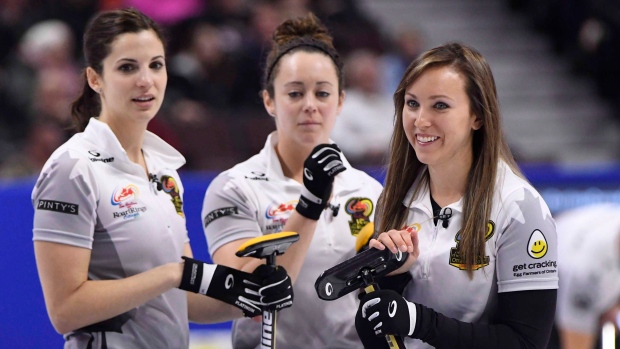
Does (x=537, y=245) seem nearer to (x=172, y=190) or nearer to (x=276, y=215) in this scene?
(x=276, y=215)

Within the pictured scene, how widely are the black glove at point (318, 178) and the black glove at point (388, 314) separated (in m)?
0.58

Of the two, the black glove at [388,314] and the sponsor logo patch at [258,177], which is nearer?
the black glove at [388,314]

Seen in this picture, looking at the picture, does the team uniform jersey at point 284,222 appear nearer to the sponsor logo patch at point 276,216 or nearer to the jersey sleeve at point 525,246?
the sponsor logo patch at point 276,216

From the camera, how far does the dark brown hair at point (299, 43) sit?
3.51 m

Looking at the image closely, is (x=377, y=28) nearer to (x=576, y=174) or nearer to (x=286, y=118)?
(x=576, y=174)

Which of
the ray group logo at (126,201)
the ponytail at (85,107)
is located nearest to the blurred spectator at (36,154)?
the ponytail at (85,107)

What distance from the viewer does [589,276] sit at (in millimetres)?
4867

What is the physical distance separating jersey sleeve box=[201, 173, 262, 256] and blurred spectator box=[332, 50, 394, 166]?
3.57 m

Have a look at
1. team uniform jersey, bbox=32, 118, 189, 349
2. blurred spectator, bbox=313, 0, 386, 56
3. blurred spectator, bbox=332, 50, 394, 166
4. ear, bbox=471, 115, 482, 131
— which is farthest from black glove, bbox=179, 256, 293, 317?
blurred spectator, bbox=313, 0, 386, 56

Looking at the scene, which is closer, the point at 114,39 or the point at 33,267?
the point at 114,39

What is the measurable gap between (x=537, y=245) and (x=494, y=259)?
0.13 metres

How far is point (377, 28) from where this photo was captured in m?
9.41

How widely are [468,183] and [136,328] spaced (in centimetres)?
120

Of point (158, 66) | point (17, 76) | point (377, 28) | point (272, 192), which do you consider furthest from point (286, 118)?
point (377, 28)
